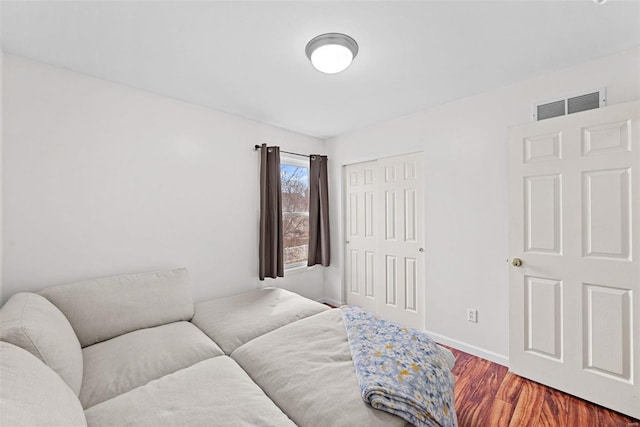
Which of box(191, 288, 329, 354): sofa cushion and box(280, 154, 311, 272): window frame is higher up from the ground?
box(280, 154, 311, 272): window frame

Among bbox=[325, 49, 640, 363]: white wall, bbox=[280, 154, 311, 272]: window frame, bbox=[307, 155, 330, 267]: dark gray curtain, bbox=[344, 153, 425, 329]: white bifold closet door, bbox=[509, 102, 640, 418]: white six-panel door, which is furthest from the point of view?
bbox=[307, 155, 330, 267]: dark gray curtain

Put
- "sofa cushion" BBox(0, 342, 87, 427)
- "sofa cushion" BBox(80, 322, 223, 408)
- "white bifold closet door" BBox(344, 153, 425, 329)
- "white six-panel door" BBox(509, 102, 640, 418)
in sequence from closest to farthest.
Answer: "sofa cushion" BBox(0, 342, 87, 427)
"sofa cushion" BBox(80, 322, 223, 408)
"white six-panel door" BBox(509, 102, 640, 418)
"white bifold closet door" BBox(344, 153, 425, 329)

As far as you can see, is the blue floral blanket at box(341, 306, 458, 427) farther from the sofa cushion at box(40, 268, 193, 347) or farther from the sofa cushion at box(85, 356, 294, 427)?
the sofa cushion at box(40, 268, 193, 347)

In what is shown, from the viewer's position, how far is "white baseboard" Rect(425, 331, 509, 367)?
232cm

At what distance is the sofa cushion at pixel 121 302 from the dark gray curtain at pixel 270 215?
2.99 feet

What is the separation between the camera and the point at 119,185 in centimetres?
219

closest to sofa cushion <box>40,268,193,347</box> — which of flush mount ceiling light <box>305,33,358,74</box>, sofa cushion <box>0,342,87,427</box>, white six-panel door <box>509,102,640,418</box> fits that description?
sofa cushion <box>0,342,87,427</box>

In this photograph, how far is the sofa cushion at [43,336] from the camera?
1169mm

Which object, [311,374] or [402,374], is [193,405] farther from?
[402,374]

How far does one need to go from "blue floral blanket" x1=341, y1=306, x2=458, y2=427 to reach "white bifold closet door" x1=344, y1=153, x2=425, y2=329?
1418 mm

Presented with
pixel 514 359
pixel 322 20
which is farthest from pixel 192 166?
pixel 514 359

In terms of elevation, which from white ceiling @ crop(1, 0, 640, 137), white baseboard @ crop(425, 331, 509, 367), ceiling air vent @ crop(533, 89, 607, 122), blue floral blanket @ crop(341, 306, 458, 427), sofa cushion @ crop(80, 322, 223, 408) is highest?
white ceiling @ crop(1, 0, 640, 137)

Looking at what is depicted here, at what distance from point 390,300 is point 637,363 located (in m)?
Result: 1.91

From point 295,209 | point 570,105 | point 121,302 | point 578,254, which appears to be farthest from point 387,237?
point 121,302
